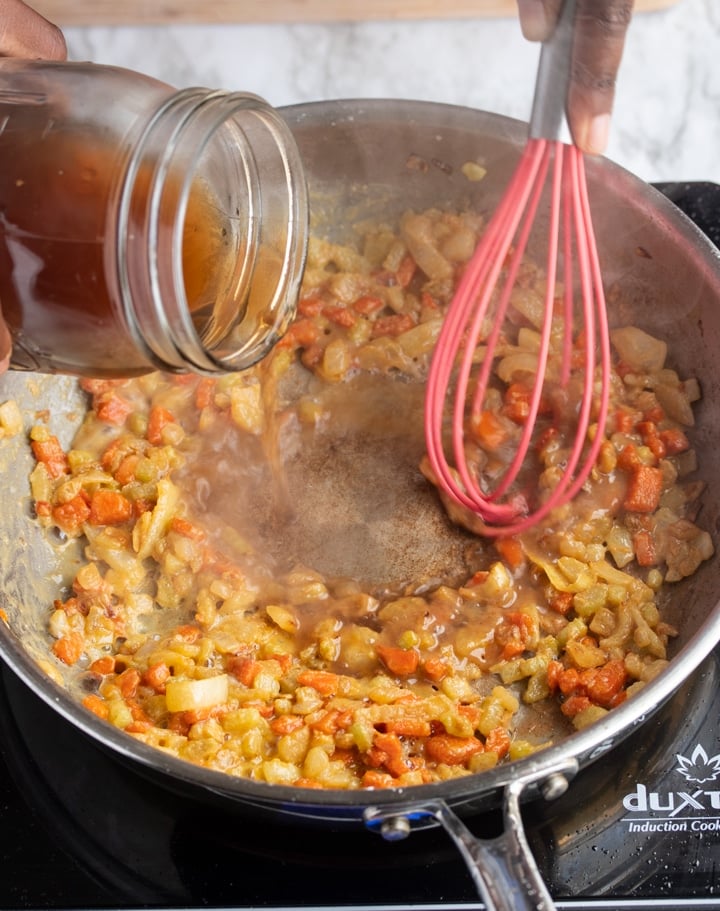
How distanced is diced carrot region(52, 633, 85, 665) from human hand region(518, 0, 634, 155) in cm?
125

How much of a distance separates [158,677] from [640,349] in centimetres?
120

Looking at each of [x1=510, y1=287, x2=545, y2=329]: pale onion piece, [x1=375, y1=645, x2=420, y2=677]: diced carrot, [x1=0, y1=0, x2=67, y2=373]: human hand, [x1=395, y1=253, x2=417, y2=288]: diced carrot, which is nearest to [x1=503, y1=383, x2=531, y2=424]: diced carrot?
[x1=510, y1=287, x2=545, y2=329]: pale onion piece

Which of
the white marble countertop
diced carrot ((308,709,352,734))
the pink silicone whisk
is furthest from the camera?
the white marble countertop

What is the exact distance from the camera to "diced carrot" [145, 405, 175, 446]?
2184mm

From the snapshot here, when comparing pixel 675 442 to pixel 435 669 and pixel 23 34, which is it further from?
pixel 23 34

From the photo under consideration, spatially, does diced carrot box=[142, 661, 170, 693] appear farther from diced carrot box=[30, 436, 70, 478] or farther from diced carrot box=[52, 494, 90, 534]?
diced carrot box=[30, 436, 70, 478]

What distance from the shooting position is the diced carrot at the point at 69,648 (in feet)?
6.08

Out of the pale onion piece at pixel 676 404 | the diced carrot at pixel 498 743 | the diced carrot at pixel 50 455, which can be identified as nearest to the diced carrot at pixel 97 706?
the diced carrot at pixel 50 455

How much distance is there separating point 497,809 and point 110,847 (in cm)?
63

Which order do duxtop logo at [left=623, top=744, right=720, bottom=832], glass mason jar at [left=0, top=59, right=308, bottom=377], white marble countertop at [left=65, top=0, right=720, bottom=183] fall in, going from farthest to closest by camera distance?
white marble countertop at [left=65, top=0, right=720, bottom=183] → duxtop logo at [left=623, top=744, right=720, bottom=832] → glass mason jar at [left=0, top=59, right=308, bottom=377]

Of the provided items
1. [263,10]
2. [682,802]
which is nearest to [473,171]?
[263,10]

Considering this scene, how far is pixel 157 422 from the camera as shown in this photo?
2.19m

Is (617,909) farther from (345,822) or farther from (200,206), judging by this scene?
(200,206)

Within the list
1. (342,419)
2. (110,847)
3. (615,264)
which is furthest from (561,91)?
(110,847)
